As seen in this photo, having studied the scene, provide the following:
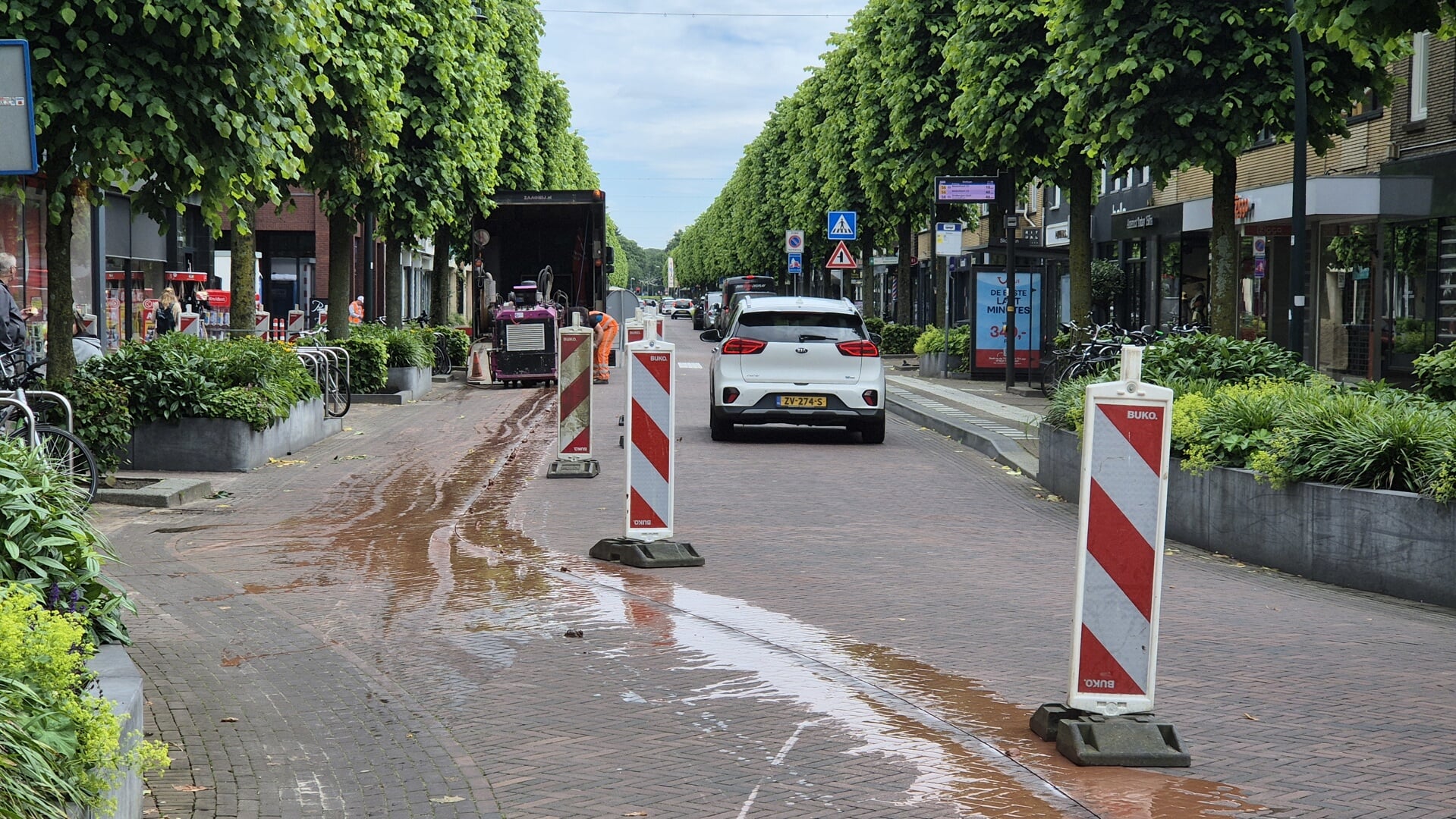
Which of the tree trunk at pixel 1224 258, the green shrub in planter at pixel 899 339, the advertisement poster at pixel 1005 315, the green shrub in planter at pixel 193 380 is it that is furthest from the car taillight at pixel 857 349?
the green shrub in planter at pixel 899 339

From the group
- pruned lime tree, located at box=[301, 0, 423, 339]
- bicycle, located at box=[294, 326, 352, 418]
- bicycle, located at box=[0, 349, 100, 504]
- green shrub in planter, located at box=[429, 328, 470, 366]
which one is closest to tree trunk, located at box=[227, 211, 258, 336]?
bicycle, located at box=[294, 326, 352, 418]

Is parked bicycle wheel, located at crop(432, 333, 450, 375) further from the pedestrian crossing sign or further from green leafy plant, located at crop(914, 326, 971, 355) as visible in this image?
green leafy plant, located at crop(914, 326, 971, 355)

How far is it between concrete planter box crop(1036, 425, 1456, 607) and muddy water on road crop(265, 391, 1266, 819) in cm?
312

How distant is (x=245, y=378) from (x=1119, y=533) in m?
11.7

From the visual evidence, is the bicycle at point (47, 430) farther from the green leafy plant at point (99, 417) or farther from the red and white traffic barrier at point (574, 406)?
the red and white traffic barrier at point (574, 406)

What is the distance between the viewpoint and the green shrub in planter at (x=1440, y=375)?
11391 mm

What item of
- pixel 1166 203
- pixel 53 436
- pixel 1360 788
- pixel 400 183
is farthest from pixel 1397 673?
pixel 1166 203

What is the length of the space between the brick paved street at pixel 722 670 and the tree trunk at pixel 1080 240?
12957 millimetres

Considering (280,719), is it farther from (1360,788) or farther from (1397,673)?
(1397,673)

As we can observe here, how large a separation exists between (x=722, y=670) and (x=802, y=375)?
443 inches

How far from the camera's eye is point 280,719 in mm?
6008

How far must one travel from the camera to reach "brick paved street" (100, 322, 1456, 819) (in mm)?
5137

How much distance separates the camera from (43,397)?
492 inches

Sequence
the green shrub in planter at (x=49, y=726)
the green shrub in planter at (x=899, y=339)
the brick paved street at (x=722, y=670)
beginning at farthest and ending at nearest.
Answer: the green shrub in planter at (x=899, y=339) → the brick paved street at (x=722, y=670) → the green shrub in planter at (x=49, y=726)
